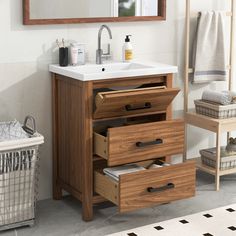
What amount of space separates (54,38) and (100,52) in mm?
279

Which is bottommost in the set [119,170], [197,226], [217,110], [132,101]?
[197,226]

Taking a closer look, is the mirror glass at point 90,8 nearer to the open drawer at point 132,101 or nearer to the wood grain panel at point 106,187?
the open drawer at point 132,101

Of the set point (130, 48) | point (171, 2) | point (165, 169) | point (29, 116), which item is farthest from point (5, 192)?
point (171, 2)

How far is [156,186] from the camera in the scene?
10.1 feet

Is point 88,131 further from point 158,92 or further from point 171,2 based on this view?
point 171,2

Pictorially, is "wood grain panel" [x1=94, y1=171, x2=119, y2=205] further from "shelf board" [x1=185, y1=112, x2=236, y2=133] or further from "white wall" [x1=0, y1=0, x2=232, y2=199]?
"shelf board" [x1=185, y1=112, x2=236, y2=133]

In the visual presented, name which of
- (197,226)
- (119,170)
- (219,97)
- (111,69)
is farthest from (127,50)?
(197,226)

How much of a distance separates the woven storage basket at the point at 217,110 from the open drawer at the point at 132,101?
51 centimetres

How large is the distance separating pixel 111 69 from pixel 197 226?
3.40ft

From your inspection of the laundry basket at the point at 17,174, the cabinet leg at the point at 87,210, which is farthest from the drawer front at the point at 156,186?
the laundry basket at the point at 17,174

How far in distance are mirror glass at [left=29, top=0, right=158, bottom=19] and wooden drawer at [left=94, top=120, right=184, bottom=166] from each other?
75 cm

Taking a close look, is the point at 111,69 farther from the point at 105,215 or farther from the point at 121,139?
the point at 105,215

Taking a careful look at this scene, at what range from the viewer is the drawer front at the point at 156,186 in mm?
2984

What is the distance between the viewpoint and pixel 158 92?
309 cm
